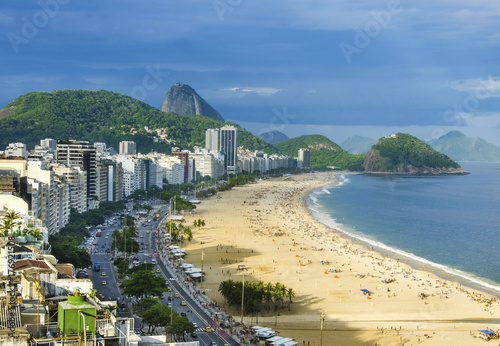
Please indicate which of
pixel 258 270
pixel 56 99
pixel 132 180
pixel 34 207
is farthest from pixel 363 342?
pixel 56 99

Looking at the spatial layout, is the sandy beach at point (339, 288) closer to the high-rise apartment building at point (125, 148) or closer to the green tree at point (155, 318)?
the green tree at point (155, 318)

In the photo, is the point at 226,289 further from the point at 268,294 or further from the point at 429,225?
the point at 429,225

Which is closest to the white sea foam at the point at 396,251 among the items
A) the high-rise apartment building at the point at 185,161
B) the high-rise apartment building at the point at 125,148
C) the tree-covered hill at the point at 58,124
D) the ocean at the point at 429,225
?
the ocean at the point at 429,225

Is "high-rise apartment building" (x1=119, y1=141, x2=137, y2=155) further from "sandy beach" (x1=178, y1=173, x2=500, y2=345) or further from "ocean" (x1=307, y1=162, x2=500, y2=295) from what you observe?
"sandy beach" (x1=178, y1=173, x2=500, y2=345)

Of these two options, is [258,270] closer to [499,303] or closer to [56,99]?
[499,303]

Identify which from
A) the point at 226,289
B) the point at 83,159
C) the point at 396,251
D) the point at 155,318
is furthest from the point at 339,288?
the point at 83,159

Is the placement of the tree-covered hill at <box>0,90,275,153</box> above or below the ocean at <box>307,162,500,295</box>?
above

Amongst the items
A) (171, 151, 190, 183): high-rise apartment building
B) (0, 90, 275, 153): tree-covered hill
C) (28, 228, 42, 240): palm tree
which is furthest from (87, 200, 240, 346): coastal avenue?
(0, 90, 275, 153): tree-covered hill
